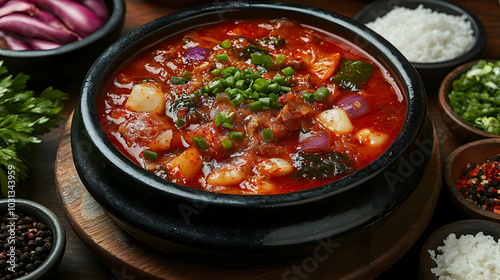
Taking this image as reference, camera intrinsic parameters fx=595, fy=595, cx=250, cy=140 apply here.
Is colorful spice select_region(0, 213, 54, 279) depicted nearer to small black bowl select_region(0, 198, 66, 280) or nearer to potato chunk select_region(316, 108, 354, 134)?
small black bowl select_region(0, 198, 66, 280)

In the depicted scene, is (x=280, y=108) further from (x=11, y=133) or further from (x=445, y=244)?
(x=11, y=133)

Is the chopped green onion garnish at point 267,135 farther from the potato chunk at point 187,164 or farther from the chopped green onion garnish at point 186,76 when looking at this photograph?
the chopped green onion garnish at point 186,76

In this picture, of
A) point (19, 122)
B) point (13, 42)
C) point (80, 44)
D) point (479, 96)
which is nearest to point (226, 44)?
point (80, 44)

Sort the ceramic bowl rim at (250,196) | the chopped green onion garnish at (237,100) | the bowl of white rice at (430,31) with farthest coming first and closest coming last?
the bowl of white rice at (430,31), the chopped green onion garnish at (237,100), the ceramic bowl rim at (250,196)

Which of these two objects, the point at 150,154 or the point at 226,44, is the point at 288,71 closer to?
the point at 226,44

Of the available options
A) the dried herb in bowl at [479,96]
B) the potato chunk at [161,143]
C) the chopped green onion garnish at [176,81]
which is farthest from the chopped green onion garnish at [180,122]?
the dried herb in bowl at [479,96]

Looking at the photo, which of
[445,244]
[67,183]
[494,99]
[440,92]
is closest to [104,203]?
[67,183]
